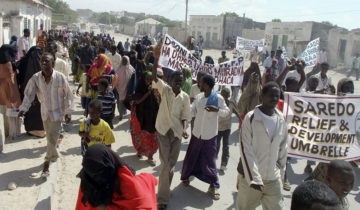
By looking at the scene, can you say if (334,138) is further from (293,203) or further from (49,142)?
(49,142)

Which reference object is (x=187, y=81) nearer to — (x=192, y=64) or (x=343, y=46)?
(x=192, y=64)

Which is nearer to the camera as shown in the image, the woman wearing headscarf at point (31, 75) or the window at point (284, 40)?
the woman wearing headscarf at point (31, 75)

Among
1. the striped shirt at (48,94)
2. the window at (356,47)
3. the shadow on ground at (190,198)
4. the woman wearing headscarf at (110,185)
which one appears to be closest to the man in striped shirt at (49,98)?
the striped shirt at (48,94)

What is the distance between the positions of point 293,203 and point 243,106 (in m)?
4.47

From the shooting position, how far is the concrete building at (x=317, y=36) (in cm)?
2986

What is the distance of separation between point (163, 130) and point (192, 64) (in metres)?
3.27

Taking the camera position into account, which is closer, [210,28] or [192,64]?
[192,64]

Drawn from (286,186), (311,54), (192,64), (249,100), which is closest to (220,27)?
(311,54)

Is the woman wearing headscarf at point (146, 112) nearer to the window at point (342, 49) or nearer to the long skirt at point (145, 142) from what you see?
the long skirt at point (145, 142)

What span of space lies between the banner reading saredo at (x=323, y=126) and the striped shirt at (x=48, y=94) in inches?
121

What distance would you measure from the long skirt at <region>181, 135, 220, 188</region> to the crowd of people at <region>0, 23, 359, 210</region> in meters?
0.01

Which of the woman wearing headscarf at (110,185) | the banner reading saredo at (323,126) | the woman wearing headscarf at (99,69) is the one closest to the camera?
the woman wearing headscarf at (110,185)

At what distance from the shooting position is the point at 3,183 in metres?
5.21

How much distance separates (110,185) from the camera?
281cm
